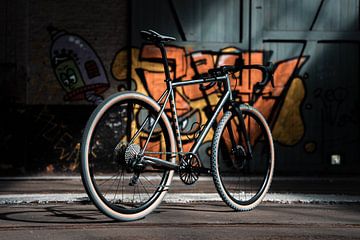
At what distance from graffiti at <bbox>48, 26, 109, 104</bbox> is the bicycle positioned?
4.18 metres

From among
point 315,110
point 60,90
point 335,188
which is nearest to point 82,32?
point 60,90

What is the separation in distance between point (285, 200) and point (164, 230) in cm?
181

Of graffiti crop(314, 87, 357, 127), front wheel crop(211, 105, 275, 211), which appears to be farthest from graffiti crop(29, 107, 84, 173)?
front wheel crop(211, 105, 275, 211)

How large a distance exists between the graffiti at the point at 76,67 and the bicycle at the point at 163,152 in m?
4.18

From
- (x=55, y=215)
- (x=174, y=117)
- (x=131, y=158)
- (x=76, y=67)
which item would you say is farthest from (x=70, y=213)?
(x=76, y=67)

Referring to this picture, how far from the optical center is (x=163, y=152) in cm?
432

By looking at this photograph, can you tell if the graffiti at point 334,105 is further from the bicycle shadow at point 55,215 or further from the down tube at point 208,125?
the bicycle shadow at point 55,215

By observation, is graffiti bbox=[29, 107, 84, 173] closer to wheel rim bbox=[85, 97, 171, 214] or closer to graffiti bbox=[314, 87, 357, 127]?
graffiti bbox=[314, 87, 357, 127]

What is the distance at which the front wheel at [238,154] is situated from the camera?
4.64m

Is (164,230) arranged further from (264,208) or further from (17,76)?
(17,76)

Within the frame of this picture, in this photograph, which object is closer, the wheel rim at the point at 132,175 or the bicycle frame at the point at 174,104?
the wheel rim at the point at 132,175

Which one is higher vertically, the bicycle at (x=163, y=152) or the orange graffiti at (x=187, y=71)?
the orange graffiti at (x=187, y=71)

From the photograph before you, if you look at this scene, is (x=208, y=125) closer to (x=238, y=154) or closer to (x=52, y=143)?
(x=238, y=154)

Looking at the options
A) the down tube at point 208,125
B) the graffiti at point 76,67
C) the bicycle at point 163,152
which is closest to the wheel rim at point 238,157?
the bicycle at point 163,152
